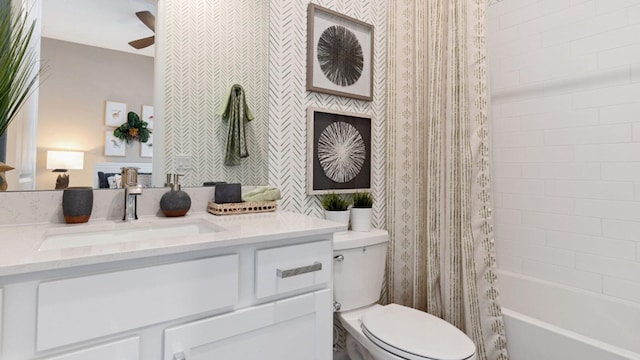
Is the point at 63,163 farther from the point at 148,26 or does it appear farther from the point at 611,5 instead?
the point at 611,5

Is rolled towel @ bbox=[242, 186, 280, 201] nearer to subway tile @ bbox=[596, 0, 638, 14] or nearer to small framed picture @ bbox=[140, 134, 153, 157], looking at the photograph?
small framed picture @ bbox=[140, 134, 153, 157]

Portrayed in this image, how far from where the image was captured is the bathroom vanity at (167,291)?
0.65 meters

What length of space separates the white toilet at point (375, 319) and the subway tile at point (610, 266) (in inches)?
31.9

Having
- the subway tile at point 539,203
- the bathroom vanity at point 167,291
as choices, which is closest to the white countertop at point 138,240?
the bathroom vanity at point 167,291

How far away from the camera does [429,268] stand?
1.65 metres

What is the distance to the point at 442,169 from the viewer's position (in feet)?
5.31

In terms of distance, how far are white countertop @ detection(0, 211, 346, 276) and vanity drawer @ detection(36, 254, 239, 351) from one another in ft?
0.15

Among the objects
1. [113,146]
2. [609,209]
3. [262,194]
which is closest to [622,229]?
[609,209]

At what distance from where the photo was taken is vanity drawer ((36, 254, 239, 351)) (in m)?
0.66

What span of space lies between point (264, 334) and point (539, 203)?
5.22ft

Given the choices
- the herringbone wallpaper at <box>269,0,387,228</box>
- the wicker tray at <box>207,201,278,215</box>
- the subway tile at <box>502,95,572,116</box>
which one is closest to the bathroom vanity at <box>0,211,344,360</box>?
the wicker tray at <box>207,201,278,215</box>

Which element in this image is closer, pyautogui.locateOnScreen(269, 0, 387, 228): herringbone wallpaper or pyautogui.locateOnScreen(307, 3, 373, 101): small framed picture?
pyautogui.locateOnScreen(269, 0, 387, 228): herringbone wallpaper

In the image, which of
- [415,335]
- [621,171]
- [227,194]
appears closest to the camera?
[415,335]

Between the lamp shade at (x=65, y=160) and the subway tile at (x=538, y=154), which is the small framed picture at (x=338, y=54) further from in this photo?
the lamp shade at (x=65, y=160)
